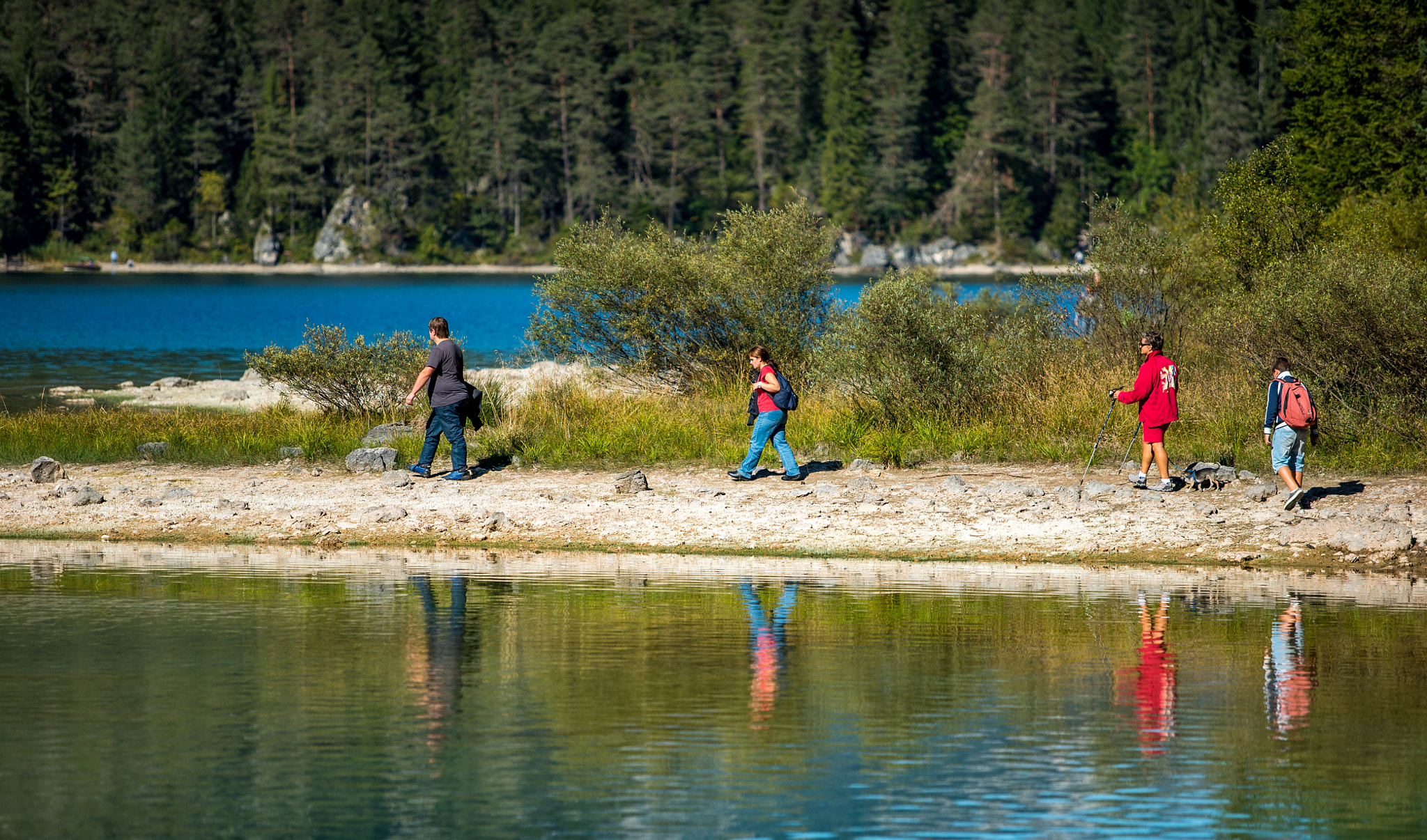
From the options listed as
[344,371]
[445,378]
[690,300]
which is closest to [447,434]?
[445,378]

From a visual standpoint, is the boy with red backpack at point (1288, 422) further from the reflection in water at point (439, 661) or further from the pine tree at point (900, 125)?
the pine tree at point (900, 125)

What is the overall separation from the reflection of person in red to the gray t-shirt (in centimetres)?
882

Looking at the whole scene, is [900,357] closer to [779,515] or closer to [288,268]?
[779,515]

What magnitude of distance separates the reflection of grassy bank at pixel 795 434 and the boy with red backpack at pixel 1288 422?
5.46 ft

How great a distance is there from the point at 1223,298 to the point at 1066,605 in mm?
12710

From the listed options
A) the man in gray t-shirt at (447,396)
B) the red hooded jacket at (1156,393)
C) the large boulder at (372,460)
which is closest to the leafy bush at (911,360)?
the red hooded jacket at (1156,393)

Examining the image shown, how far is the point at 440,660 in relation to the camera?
10.6 metres

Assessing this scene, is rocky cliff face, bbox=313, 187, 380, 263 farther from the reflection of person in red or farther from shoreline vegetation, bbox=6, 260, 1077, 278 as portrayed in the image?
the reflection of person in red

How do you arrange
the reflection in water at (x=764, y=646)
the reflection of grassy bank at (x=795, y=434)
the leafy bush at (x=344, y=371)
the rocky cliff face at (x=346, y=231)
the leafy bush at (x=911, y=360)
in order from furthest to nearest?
the rocky cliff face at (x=346, y=231) < the leafy bush at (x=344, y=371) < the leafy bush at (x=911, y=360) < the reflection of grassy bank at (x=795, y=434) < the reflection in water at (x=764, y=646)

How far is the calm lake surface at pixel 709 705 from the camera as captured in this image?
7.46m

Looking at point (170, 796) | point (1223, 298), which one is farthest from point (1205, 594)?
point (1223, 298)

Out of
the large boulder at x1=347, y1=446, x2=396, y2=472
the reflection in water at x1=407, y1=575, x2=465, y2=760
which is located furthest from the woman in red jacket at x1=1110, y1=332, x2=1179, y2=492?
the large boulder at x1=347, y1=446, x2=396, y2=472

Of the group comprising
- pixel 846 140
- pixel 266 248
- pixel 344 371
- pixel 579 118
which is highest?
pixel 579 118

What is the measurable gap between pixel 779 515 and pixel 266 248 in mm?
134752
